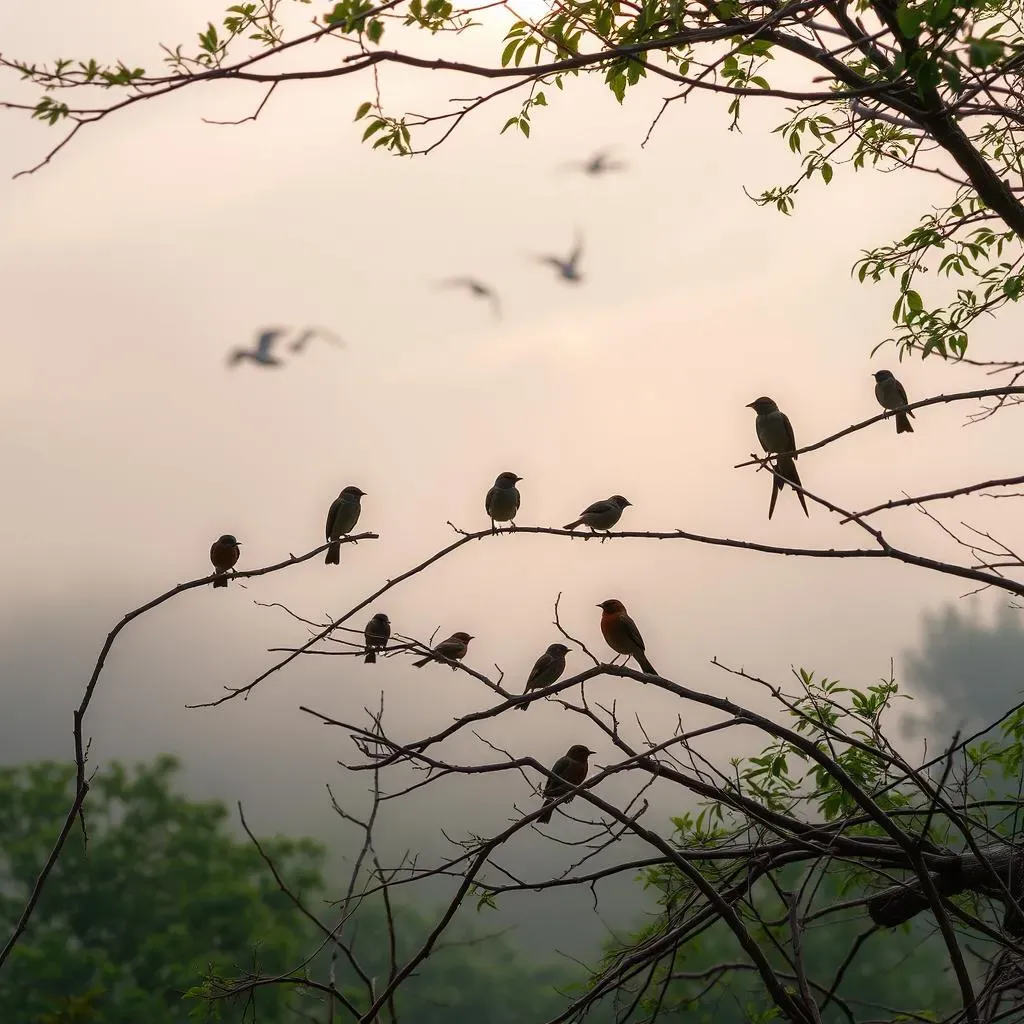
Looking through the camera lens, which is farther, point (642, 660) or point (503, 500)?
point (503, 500)

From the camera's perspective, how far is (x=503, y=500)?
11.7 metres

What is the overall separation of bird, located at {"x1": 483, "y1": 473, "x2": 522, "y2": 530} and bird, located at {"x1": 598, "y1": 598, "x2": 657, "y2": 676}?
2001 millimetres

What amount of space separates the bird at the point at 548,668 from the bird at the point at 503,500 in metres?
1.70

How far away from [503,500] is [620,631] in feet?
7.93

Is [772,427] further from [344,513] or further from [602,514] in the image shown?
[344,513]

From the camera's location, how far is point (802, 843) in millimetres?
4535

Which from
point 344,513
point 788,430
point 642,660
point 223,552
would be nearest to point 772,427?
point 788,430

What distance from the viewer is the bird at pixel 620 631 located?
9.77 metres

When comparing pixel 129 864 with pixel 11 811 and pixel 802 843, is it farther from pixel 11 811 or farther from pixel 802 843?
pixel 802 843

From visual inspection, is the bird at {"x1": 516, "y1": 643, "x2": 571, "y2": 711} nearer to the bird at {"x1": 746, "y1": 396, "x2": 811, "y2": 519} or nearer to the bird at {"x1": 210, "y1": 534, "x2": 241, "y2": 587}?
the bird at {"x1": 746, "y1": 396, "x2": 811, "y2": 519}

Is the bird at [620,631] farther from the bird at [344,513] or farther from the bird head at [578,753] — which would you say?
the bird at [344,513]

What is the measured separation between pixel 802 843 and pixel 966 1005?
77 centimetres

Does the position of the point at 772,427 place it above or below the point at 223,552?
below

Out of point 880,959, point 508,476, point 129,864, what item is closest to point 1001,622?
point 880,959
